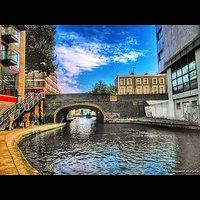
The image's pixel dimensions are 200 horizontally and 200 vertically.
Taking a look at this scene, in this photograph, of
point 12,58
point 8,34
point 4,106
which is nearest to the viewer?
point 4,106

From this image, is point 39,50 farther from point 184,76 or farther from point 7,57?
point 184,76

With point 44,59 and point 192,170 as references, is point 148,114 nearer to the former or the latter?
point 44,59

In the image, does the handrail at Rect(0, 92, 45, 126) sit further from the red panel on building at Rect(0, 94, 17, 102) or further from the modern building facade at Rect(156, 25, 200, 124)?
the modern building facade at Rect(156, 25, 200, 124)

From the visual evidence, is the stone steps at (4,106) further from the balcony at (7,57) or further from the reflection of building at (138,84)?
the reflection of building at (138,84)

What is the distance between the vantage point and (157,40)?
22953 millimetres

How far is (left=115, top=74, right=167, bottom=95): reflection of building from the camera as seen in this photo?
4422cm

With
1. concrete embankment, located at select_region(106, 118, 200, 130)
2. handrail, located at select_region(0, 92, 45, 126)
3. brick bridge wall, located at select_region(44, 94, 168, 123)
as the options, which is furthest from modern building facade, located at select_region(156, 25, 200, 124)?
handrail, located at select_region(0, 92, 45, 126)

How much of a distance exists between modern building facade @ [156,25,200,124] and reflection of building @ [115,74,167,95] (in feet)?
76.8

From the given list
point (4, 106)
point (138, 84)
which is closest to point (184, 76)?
point (4, 106)

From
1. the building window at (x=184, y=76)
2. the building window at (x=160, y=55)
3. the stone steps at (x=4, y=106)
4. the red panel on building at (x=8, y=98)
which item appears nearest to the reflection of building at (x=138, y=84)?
the building window at (x=160, y=55)

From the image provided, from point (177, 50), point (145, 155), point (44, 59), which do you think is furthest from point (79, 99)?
point (145, 155)

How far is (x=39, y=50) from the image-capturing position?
89.8 ft

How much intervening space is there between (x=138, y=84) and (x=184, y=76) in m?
28.0

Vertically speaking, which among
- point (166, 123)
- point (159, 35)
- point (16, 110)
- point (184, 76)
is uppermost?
point (159, 35)
